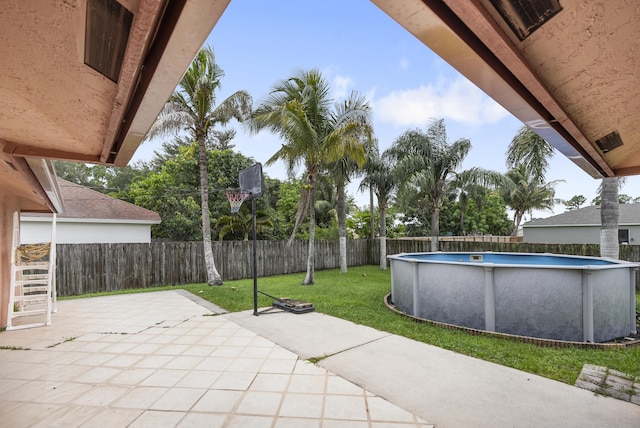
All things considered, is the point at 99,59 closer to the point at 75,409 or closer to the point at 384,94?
the point at 75,409

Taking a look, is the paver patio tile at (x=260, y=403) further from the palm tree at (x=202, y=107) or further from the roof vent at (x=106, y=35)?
the palm tree at (x=202, y=107)

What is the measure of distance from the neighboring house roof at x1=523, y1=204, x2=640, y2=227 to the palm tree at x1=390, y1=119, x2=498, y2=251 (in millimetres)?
10608

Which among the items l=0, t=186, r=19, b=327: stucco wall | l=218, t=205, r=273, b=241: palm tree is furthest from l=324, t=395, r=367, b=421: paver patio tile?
l=218, t=205, r=273, b=241: palm tree

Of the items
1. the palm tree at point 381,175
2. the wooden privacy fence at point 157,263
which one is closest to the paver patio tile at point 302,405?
the wooden privacy fence at point 157,263

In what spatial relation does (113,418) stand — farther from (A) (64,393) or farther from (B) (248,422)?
(B) (248,422)

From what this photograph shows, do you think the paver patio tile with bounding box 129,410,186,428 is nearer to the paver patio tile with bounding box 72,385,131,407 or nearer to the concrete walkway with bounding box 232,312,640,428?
the paver patio tile with bounding box 72,385,131,407

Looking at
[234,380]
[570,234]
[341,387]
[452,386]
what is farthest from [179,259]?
[570,234]

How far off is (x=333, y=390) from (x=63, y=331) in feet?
14.0

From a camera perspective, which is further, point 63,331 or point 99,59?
point 63,331

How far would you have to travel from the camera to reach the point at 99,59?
118cm

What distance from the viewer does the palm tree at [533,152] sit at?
25.8 ft

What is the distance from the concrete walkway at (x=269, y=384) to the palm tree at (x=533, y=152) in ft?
22.2

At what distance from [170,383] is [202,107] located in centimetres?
718

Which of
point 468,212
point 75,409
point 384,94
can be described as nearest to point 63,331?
point 75,409
